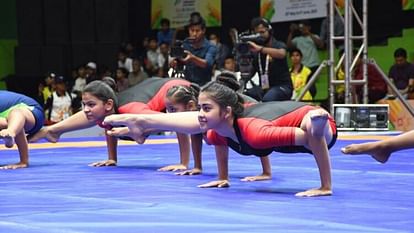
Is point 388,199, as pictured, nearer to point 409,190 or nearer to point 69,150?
point 409,190

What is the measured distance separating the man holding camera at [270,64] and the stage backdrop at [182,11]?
662cm

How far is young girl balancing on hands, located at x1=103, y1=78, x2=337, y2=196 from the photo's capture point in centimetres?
450

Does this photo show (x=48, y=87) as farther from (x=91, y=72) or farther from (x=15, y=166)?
(x=15, y=166)

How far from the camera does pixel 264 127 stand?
459cm

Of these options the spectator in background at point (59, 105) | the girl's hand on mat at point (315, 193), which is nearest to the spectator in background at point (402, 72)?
the spectator in background at point (59, 105)

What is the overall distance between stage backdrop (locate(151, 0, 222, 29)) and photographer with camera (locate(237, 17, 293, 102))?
661 centimetres

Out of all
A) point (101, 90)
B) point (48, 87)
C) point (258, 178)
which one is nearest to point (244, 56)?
point (101, 90)

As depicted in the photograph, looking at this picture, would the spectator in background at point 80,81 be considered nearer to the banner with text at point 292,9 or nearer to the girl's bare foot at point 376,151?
the banner with text at point 292,9

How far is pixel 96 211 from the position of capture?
3.96m

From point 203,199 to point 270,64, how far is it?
486cm

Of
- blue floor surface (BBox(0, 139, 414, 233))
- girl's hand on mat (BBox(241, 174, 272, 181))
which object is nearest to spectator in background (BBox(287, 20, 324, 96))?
blue floor surface (BBox(0, 139, 414, 233))

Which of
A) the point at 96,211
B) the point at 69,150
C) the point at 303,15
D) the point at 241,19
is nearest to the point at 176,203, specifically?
the point at 96,211

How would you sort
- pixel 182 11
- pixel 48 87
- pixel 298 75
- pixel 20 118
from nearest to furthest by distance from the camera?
pixel 20 118, pixel 298 75, pixel 48 87, pixel 182 11

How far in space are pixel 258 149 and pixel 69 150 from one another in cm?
398
